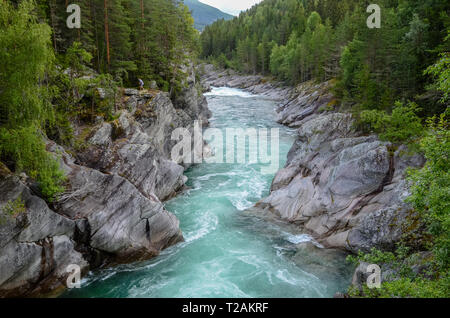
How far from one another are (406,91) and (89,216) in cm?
2802

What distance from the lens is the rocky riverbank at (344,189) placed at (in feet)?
52.5

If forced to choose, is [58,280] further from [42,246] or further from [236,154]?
[236,154]

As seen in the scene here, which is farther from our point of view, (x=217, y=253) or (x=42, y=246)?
(x=217, y=253)

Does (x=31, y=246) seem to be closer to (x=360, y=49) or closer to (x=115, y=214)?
(x=115, y=214)

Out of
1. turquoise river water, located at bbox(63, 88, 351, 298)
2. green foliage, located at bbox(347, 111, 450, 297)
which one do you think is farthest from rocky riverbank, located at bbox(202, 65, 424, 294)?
green foliage, located at bbox(347, 111, 450, 297)

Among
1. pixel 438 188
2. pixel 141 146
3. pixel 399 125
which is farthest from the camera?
pixel 141 146

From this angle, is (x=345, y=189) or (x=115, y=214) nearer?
(x=115, y=214)

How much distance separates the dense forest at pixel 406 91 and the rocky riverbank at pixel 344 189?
2.78 ft

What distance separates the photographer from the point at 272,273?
657 inches

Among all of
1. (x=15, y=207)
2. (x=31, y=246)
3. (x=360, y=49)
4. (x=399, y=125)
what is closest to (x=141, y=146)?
(x=15, y=207)

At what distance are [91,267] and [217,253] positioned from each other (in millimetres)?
7133

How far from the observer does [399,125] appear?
20781mm
